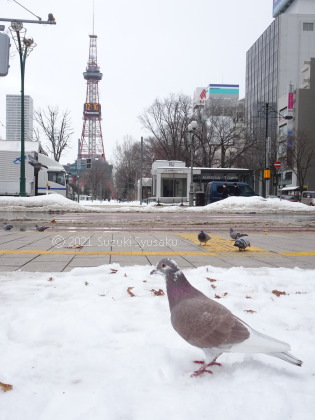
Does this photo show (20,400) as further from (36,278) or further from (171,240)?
(171,240)

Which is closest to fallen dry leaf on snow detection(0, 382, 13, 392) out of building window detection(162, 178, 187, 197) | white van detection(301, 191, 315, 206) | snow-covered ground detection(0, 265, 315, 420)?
snow-covered ground detection(0, 265, 315, 420)

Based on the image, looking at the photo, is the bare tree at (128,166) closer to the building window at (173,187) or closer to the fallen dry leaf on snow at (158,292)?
the building window at (173,187)

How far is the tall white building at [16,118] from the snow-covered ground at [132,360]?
47.6 metres

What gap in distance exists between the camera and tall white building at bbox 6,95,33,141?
4769cm

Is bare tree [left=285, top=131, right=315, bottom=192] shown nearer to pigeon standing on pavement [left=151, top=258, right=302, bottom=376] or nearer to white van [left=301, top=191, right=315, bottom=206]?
white van [left=301, top=191, right=315, bottom=206]

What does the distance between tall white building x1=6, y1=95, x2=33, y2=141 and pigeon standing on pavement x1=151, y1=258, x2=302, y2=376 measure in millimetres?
48632

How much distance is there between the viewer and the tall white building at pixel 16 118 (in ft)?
156

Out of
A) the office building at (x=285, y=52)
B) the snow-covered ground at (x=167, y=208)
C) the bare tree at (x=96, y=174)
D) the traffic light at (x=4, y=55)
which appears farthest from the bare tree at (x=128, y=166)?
the traffic light at (x=4, y=55)

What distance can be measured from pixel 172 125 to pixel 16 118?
23.1m

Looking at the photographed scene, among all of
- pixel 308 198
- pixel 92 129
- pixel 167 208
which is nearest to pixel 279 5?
pixel 92 129

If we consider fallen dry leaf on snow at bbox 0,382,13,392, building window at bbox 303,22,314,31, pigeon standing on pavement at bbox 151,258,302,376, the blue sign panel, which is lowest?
fallen dry leaf on snow at bbox 0,382,13,392

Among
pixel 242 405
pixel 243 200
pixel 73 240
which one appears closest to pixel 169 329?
pixel 242 405

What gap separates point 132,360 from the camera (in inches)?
87.7

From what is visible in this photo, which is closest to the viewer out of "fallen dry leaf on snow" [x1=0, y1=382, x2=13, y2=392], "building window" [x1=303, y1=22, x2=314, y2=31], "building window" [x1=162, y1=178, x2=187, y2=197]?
"fallen dry leaf on snow" [x1=0, y1=382, x2=13, y2=392]
